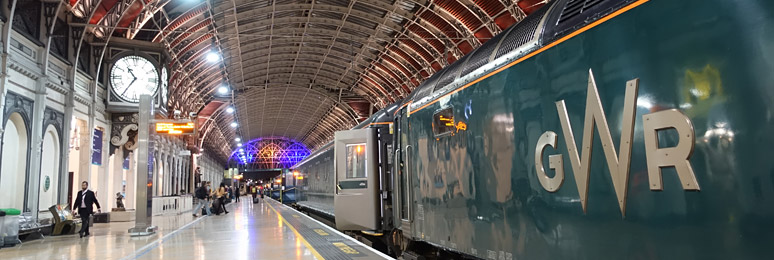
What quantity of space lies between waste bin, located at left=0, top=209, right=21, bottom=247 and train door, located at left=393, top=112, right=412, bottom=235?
924cm

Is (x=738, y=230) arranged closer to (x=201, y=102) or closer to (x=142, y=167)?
(x=142, y=167)

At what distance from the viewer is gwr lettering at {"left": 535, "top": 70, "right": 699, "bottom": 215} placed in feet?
11.4

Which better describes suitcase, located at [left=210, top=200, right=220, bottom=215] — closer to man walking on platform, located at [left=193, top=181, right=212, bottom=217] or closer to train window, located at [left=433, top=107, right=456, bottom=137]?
man walking on platform, located at [left=193, top=181, right=212, bottom=217]

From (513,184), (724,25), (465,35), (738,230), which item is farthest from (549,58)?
(465,35)

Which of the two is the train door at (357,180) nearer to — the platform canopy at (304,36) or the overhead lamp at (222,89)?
the platform canopy at (304,36)

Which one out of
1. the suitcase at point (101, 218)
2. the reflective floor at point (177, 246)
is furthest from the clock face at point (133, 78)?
the reflective floor at point (177, 246)

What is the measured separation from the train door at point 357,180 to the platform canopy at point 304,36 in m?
12.3

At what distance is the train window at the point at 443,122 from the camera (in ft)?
23.5

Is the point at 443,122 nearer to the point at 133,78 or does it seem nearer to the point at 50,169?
the point at 50,169

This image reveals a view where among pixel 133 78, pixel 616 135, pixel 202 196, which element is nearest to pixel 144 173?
pixel 133 78

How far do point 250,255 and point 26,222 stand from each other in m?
9.13

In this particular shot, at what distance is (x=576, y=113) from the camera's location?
4492 millimetres

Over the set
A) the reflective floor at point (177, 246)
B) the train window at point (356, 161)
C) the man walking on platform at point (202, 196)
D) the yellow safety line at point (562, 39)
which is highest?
the yellow safety line at point (562, 39)

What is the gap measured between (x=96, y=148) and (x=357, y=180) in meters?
14.5
